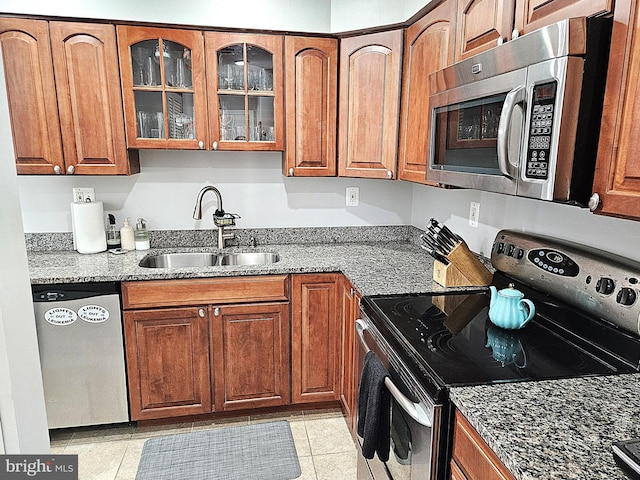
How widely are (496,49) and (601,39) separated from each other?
0.31 meters

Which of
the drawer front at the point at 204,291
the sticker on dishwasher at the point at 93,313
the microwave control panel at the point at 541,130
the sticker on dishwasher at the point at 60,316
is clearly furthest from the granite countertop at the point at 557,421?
the sticker on dishwasher at the point at 60,316

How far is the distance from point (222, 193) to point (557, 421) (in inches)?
86.7

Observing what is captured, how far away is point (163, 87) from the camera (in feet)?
7.44

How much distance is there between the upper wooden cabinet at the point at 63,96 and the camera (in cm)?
212

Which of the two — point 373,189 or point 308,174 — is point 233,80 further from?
point 373,189

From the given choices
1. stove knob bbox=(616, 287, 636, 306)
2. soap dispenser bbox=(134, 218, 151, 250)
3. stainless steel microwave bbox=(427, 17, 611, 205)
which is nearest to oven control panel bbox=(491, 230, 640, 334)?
stove knob bbox=(616, 287, 636, 306)

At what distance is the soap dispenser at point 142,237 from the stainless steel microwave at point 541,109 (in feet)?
6.17

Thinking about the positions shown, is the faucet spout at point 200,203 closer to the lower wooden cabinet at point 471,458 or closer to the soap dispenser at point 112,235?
the soap dispenser at point 112,235

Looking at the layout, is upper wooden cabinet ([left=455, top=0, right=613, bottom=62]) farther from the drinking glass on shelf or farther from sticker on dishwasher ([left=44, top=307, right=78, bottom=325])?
sticker on dishwasher ([left=44, top=307, right=78, bottom=325])

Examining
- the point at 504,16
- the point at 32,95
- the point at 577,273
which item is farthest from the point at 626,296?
the point at 32,95

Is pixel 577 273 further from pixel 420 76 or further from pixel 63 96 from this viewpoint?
pixel 63 96

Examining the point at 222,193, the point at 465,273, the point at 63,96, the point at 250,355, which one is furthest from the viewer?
the point at 222,193

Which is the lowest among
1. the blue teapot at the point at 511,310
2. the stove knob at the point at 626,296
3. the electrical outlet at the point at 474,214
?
the blue teapot at the point at 511,310

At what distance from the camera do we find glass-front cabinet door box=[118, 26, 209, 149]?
2.21 meters
